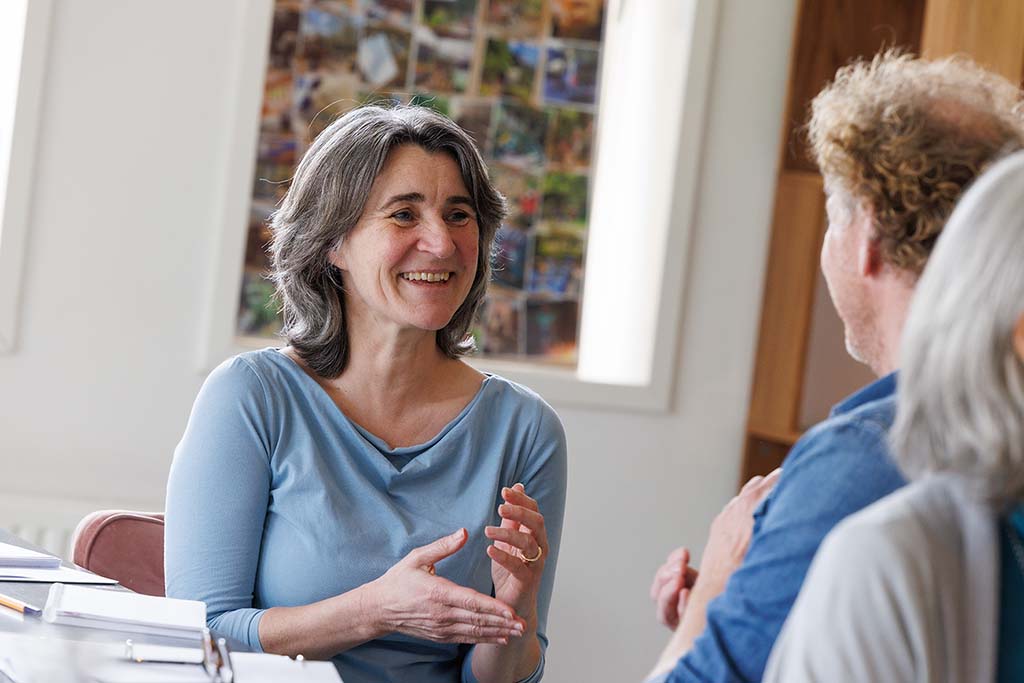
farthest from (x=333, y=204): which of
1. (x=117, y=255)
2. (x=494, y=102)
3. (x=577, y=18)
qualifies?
(x=577, y=18)

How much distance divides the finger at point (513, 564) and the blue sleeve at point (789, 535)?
618 millimetres

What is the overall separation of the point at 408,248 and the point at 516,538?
562 mm

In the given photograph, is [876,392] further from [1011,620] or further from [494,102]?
[494,102]

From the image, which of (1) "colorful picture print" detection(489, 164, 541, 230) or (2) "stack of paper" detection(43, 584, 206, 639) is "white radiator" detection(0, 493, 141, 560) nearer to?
(1) "colorful picture print" detection(489, 164, 541, 230)

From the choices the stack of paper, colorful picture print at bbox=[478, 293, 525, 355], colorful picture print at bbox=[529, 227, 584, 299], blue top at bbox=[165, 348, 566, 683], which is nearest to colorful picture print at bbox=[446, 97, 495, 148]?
colorful picture print at bbox=[529, 227, 584, 299]

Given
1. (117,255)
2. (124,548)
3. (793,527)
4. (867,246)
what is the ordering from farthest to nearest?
1. (117,255)
2. (124,548)
3. (867,246)
4. (793,527)

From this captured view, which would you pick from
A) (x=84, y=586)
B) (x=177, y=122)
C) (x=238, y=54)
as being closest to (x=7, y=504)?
(x=177, y=122)

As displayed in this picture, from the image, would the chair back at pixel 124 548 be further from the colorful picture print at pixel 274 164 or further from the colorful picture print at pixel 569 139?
the colorful picture print at pixel 569 139

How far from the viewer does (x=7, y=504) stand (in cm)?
323

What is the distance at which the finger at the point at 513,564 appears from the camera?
1.85 meters

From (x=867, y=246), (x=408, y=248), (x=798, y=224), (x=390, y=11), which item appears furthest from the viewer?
(x=390, y=11)

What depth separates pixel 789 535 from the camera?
120 cm

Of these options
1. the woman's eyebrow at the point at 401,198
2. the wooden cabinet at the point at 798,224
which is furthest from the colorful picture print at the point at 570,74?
the woman's eyebrow at the point at 401,198

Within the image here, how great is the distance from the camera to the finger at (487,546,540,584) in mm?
1850
